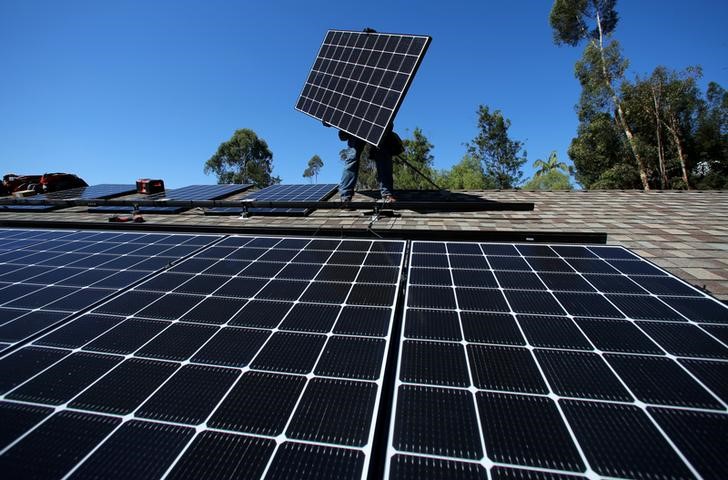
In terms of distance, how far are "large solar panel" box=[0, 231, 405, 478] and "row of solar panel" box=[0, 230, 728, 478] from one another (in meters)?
0.02

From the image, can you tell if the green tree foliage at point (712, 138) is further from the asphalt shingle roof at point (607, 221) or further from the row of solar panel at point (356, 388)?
the row of solar panel at point (356, 388)

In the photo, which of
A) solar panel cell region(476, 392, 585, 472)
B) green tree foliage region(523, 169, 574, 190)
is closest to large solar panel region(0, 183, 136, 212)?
solar panel cell region(476, 392, 585, 472)

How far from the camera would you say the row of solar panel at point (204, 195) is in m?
12.1

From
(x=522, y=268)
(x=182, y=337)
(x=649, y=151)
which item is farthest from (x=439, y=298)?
(x=649, y=151)

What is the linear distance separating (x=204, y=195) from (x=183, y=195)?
1353 mm

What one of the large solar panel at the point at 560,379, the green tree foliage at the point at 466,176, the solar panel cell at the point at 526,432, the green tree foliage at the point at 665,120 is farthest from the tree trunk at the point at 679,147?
the solar panel cell at the point at 526,432

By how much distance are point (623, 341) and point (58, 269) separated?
882 cm

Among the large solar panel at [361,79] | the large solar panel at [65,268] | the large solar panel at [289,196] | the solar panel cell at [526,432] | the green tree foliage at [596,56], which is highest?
the green tree foliage at [596,56]

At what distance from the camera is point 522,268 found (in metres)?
5.50

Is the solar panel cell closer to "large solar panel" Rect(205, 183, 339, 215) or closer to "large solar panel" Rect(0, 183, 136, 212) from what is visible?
"large solar panel" Rect(205, 183, 339, 215)

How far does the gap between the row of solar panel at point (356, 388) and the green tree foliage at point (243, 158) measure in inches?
2597

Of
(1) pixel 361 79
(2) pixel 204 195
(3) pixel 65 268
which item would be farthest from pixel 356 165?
(3) pixel 65 268

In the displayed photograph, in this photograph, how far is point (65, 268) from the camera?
6.18 metres

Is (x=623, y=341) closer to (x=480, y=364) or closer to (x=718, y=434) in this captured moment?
(x=718, y=434)
